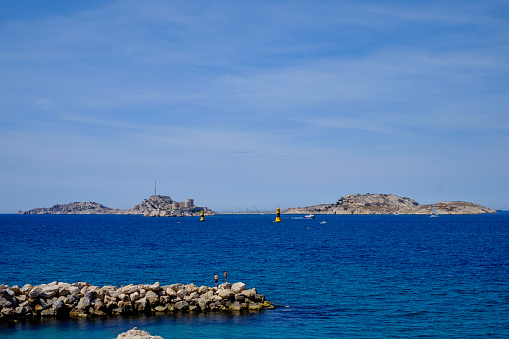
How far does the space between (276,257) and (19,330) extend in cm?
4629

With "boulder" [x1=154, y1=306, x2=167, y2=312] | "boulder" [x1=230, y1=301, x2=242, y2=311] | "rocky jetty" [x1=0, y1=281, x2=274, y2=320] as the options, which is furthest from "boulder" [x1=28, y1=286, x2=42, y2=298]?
"boulder" [x1=230, y1=301, x2=242, y2=311]

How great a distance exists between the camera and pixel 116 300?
36.5 meters

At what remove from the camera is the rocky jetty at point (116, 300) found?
116ft

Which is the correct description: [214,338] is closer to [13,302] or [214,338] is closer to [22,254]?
[13,302]

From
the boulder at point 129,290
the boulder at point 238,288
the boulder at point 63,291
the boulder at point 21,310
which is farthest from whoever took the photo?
the boulder at point 238,288

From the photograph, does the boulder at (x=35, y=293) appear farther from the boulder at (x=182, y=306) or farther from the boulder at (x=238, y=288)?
the boulder at (x=238, y=288)

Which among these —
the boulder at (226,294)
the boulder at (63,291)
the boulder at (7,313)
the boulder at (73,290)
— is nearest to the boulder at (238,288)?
the boulder at (226,294)

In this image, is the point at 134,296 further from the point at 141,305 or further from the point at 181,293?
the point at 181,293

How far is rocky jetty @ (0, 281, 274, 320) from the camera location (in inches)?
1391

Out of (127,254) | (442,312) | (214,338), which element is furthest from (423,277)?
(127,254)

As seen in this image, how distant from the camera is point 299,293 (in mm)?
43750

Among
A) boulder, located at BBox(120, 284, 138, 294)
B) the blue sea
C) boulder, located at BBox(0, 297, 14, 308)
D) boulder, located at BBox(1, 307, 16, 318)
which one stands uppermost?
boulder, located at BBox(120, 284, 138, 294)

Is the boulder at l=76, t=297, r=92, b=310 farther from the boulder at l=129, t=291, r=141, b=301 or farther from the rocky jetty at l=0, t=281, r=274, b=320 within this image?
the boulder at l=129, t=291, r=141, b=301

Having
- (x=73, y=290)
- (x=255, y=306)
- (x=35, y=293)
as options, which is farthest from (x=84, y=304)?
(x=255, y=306)
